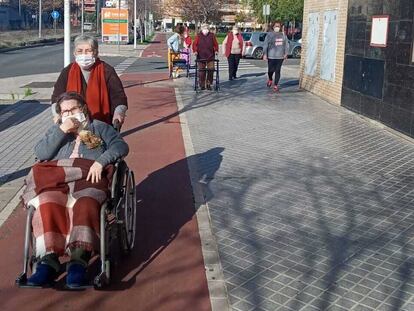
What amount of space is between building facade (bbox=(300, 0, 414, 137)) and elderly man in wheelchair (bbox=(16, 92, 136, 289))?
21.5 ft

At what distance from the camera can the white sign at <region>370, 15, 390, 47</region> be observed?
11110 millimetres

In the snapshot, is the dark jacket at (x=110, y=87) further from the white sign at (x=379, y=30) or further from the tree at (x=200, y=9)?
the tree at (x=200, y=9)

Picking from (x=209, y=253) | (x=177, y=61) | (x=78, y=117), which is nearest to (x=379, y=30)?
(x=209, y=253)

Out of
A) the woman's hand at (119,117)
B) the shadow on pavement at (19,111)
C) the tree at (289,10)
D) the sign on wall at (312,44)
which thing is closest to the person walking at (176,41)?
the sign on wall at (312,44)

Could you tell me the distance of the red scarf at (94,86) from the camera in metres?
5.46

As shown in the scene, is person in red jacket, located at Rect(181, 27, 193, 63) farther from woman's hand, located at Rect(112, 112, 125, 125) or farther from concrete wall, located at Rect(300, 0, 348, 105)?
woman's hand, located at Rect(112, 112, 125, 125)

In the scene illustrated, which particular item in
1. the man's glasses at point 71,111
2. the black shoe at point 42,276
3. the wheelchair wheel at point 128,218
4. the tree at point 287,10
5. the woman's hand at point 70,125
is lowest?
the black shoe at point 42,276

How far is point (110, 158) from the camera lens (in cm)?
452

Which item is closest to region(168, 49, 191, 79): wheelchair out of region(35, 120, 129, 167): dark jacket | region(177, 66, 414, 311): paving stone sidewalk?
region(177, 66, 414, 311): paving stone sidewalk

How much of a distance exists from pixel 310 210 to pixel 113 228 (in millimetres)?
2391

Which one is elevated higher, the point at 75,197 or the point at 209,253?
the point at 75,197

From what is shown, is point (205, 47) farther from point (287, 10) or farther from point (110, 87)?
point (287, 10)

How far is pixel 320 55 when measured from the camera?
50.8 feet

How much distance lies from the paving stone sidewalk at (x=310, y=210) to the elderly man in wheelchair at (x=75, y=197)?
0.98m
